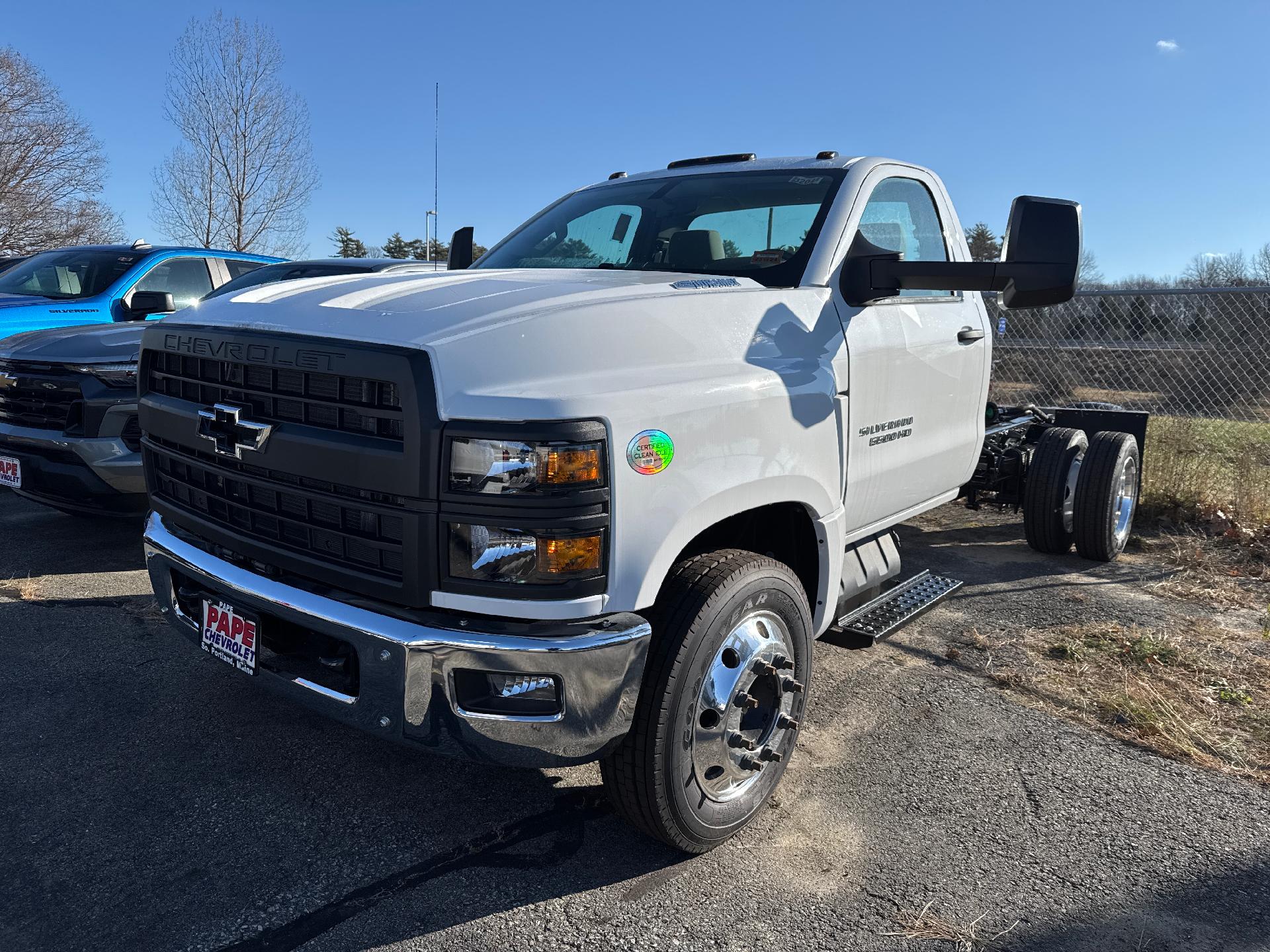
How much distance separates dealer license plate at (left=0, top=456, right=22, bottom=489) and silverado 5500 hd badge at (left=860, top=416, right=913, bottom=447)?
14.6 feet

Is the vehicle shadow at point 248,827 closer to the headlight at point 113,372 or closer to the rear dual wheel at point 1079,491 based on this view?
the headlight at point 113,372

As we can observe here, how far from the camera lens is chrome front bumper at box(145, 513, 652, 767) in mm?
2170

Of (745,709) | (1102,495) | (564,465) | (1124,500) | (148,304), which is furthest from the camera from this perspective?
(148,304)

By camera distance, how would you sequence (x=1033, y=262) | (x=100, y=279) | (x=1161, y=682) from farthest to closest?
(x=100, y=279) < (x=1161, y=682) < (x=1033, y=262)

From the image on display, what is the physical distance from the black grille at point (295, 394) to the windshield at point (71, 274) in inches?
229

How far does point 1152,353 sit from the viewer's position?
890 centimetres

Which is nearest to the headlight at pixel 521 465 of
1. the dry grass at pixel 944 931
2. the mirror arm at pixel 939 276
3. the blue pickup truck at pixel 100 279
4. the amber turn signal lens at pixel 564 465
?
the amber turn signal lens at pixel 564 465

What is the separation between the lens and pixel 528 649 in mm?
2150

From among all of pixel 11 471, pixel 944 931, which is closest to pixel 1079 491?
pixel 944 931

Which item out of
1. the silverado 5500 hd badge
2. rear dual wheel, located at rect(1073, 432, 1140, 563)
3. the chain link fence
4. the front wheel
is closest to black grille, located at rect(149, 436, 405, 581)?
the front wheel

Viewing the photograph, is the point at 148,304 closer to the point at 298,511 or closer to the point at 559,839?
the point at 298,511

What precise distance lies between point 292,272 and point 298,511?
18.3ft

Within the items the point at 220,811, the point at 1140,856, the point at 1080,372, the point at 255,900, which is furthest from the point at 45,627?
the point at 1080,372

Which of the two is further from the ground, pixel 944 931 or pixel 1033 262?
pixel 1033 262
